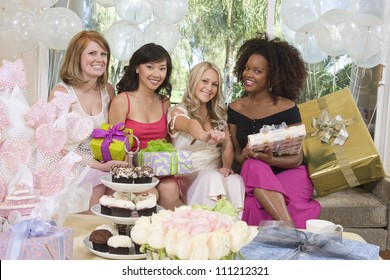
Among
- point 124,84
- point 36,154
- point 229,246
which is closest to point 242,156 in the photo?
point 124,84

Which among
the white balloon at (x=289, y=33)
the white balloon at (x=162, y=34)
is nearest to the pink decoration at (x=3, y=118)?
the white balloon at (x=162, y=34)

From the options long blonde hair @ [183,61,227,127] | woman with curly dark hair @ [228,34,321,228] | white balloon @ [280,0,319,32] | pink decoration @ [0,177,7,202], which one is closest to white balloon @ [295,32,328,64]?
white balloon @ [280,0,319,32]

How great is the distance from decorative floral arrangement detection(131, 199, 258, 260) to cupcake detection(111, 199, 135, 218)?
496 millimetres

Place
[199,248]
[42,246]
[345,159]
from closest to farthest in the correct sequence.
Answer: [199,248] < [42,246] < [345,159]

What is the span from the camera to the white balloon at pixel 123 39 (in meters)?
3.43

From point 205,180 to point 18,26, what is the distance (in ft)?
5.53

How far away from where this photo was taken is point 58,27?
131 inches

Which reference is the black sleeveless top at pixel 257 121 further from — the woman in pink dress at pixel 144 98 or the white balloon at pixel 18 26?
the white balloon at pixel 18 26

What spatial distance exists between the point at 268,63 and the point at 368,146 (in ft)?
2.59

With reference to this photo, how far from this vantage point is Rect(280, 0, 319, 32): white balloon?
3.42 m

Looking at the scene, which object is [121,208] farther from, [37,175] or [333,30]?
[333,30]

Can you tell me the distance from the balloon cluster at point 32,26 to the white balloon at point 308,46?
1.60 meters

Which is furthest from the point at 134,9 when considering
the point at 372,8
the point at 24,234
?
the point at 24,234

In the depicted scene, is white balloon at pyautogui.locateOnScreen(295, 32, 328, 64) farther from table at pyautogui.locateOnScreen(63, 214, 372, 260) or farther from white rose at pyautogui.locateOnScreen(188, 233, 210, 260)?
white rose at pyautogui.locateOnScreen(188, 233, 210, 260)
